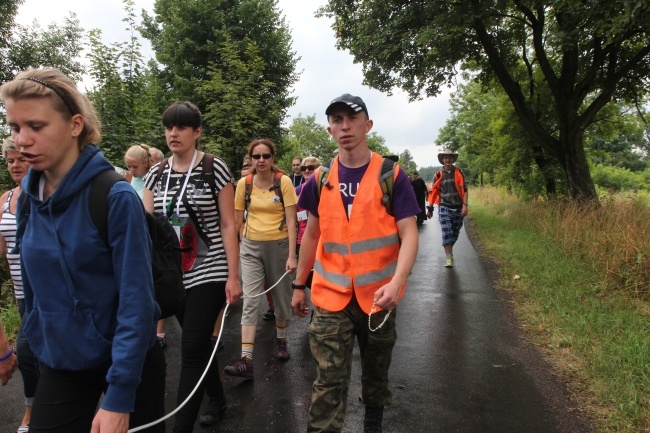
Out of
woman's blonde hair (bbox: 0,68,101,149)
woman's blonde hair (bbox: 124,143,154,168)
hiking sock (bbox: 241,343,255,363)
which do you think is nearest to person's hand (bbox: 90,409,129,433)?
woman's blonde hair (bbox: 0,68,101,149)

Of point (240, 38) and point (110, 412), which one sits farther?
point (240, 38)

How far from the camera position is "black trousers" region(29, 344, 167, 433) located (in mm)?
1680

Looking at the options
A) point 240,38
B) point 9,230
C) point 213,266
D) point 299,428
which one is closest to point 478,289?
point 299,428

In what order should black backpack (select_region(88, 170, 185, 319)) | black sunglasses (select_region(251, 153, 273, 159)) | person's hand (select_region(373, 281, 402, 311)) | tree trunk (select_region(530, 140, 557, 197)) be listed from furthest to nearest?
tree trunk (select_region(530, 140, 557, 197)), black sunglasses (select_region(251, 153, 273, 159)), person's hand (select_region(373, 281, 402, 311)), black backpack (select_region(88, 170, 185, 319))

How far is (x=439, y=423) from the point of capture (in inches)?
130

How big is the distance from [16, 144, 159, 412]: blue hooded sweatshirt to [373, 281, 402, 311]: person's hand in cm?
120

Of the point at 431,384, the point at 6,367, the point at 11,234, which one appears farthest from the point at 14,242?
the point at 431,384

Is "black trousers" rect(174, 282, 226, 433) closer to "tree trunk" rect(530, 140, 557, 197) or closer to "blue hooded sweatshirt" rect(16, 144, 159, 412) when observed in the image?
"blue hooded sweatshirt" rect(16, 144, 159, 412)

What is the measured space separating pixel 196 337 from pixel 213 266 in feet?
1.54

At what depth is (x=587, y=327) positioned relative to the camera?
471 centimetres

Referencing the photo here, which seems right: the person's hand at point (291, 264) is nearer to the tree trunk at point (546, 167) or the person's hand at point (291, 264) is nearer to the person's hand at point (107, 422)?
the person's hand at point (107, 422)

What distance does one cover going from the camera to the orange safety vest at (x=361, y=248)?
2709 millimetres

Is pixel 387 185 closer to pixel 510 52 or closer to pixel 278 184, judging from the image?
pixel 278 184

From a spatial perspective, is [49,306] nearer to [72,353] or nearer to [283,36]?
[72,353]
